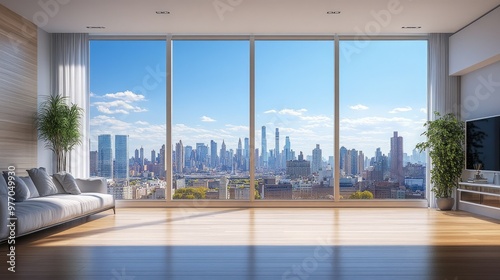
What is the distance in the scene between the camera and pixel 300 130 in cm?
1009

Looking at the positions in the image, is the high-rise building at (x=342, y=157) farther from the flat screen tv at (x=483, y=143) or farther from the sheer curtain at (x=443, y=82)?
the flat screen tv at (x=483, y=143)

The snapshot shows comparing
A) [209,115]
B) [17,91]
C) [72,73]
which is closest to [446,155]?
[209,115]

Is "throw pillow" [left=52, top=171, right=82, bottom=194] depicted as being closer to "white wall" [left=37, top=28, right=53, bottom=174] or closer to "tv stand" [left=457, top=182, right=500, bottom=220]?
"white wall" [left=37, top=28, right=53, bottom=174]

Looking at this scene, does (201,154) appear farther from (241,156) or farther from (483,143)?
(483,143)

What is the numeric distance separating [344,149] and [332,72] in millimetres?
1528

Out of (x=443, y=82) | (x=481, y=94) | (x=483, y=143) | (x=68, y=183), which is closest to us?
(x=68, y=183)

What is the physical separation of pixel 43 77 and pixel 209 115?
315 centimetres

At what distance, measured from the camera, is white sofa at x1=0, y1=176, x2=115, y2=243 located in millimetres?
5676

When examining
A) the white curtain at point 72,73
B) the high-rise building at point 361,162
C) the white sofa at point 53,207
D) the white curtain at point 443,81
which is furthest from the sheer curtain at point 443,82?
the white curtain at point 72,73

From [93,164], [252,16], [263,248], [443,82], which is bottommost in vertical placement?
[263,248]

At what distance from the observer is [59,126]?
8906mm

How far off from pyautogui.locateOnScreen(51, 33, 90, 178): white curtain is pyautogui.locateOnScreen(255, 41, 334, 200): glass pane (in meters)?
3.34

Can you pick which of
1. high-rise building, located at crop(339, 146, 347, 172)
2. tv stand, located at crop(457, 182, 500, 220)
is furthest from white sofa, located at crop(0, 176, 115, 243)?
tv stand, located at crop(457, 182, 500, 220)

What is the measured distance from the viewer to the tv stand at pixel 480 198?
7.91 metres
